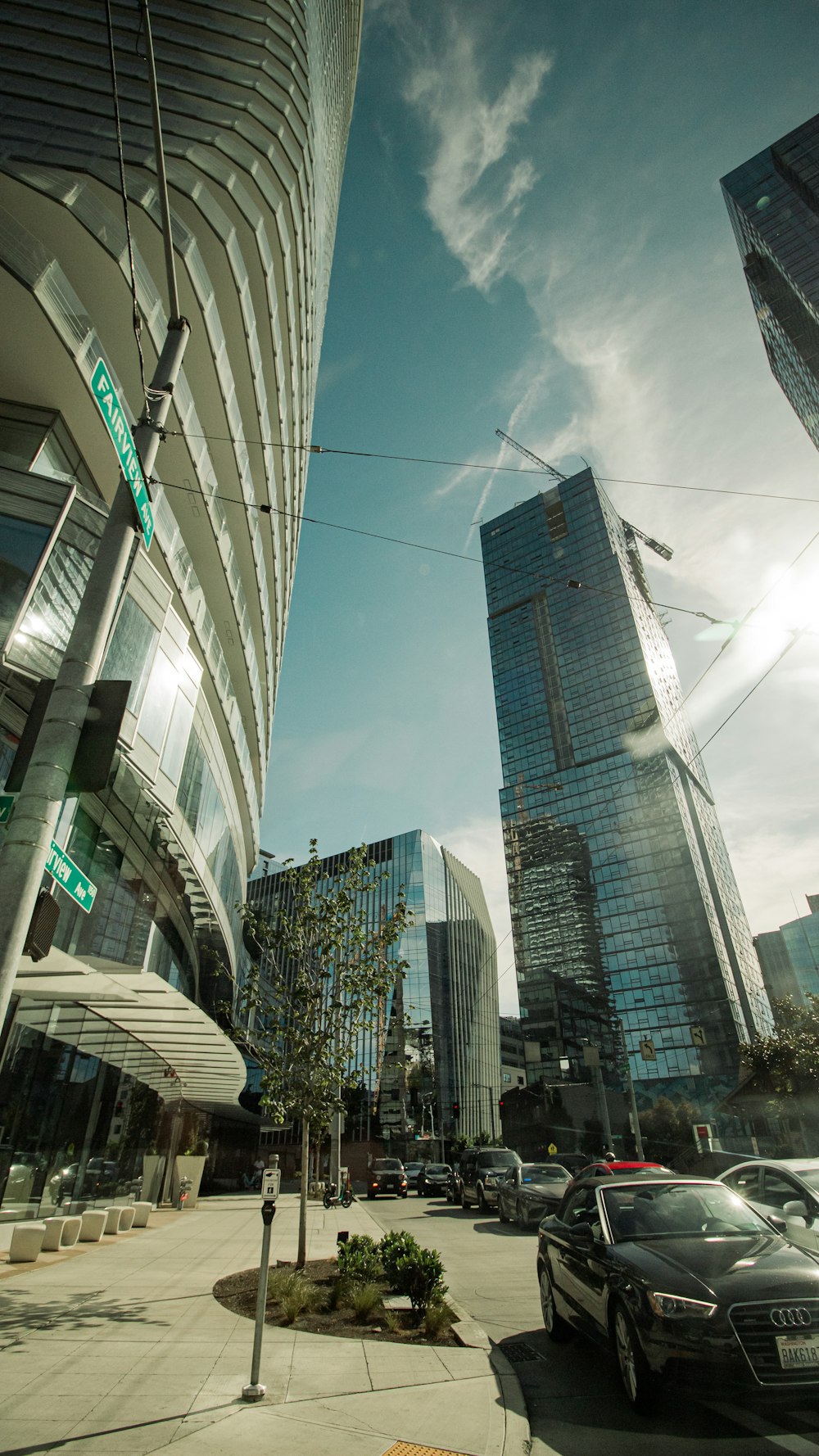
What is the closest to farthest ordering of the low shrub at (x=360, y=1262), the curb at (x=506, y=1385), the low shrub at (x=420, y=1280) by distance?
1. the curb at (x=506, y=1385)
2. the low shrub at (x=420, y=1280)
3. the low shrub at (x=360, y=1262)

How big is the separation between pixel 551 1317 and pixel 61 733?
7.49 meters

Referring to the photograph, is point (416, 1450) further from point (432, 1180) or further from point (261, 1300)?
point (432, 1180)

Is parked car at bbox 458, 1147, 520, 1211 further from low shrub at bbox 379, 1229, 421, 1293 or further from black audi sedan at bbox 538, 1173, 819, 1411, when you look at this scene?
black audi sedan at bbox 538, 1173, 819, 1411

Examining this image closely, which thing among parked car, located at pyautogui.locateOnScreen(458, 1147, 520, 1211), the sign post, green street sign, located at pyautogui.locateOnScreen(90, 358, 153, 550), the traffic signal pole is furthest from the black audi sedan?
parked car, located at pyautogui.locateOnScreen(458, 1147, 520, 1211)

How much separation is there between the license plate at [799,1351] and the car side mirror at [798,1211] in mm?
4044

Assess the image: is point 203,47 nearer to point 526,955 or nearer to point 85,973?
point 85,973

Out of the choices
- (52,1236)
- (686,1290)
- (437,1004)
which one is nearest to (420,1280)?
(686,1290)

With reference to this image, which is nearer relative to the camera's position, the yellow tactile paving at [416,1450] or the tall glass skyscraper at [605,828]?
the yellow tactile paving at [416,1450]

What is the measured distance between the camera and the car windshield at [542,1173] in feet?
60.3

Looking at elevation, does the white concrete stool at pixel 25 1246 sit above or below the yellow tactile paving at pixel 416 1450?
above

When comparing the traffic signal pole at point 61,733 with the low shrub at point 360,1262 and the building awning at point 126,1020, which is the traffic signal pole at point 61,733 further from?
the low shrub at point 360,1262


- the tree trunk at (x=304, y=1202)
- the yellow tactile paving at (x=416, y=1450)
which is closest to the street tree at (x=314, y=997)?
the tree trunk at (x=304, y=1202)

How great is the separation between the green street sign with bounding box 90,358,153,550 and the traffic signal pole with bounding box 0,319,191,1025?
73 mm

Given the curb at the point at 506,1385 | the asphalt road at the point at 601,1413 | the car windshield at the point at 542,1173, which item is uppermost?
the car windshield at the point at 542,1173
